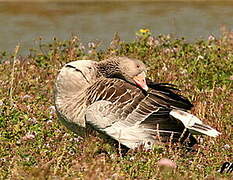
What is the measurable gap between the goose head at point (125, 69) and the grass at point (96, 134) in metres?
0.84

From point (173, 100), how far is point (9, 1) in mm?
22818

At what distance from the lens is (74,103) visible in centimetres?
Result: 741

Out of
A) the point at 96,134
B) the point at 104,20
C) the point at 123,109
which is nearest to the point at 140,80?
the point at 123,109

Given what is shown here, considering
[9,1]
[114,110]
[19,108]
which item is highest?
[114,110]

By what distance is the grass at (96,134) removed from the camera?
621 cm

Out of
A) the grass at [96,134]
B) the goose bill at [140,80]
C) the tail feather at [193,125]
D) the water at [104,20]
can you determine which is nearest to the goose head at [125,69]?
the goose bill at [140,80]

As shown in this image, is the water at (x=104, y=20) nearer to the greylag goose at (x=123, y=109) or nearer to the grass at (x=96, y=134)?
the grass at (x=96, y=134)

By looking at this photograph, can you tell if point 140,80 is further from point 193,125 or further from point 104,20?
point 104,20

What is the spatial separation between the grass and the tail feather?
0.25 metres

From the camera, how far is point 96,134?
734 cm

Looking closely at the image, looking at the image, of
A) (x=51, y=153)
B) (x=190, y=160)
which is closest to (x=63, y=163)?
(x=51, y=153)

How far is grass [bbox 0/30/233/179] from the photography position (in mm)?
6215

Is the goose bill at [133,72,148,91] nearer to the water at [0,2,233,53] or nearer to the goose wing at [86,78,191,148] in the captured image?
the goose wing at [86,78,191,148]

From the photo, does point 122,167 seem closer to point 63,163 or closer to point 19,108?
point 63,163
